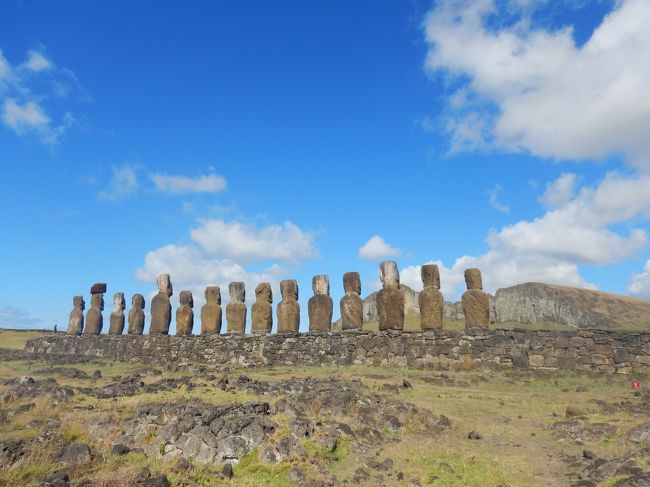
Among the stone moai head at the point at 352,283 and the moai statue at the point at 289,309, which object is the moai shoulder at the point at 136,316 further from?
the stone moai head at the point at 352,283

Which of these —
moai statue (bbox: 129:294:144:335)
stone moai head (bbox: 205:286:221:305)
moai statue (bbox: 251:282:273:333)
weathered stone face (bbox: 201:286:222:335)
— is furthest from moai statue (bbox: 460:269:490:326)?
moai statue (bbox: 129:294:144:335)

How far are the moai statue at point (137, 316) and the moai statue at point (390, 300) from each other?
16.4 meters

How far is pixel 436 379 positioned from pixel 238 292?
41.6ft

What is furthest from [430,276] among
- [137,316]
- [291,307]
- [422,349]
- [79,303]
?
[79,303]

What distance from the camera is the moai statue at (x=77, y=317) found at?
3434 centimetres

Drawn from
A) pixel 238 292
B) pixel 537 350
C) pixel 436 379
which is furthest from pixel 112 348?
pixel 537 350

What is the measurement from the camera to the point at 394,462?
8758mm

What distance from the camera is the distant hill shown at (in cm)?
3066

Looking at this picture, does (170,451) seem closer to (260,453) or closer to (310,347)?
(260,453)

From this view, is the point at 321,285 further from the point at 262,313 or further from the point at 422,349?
the point at 422,349

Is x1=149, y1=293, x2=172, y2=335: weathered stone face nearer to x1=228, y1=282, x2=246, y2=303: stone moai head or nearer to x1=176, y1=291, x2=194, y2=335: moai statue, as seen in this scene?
x1=176, y1=291, x2=194, y2=335: moai statue

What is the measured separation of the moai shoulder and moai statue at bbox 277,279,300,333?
11.3 m

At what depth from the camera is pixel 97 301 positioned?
3325cm

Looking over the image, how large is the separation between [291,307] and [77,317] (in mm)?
18980
